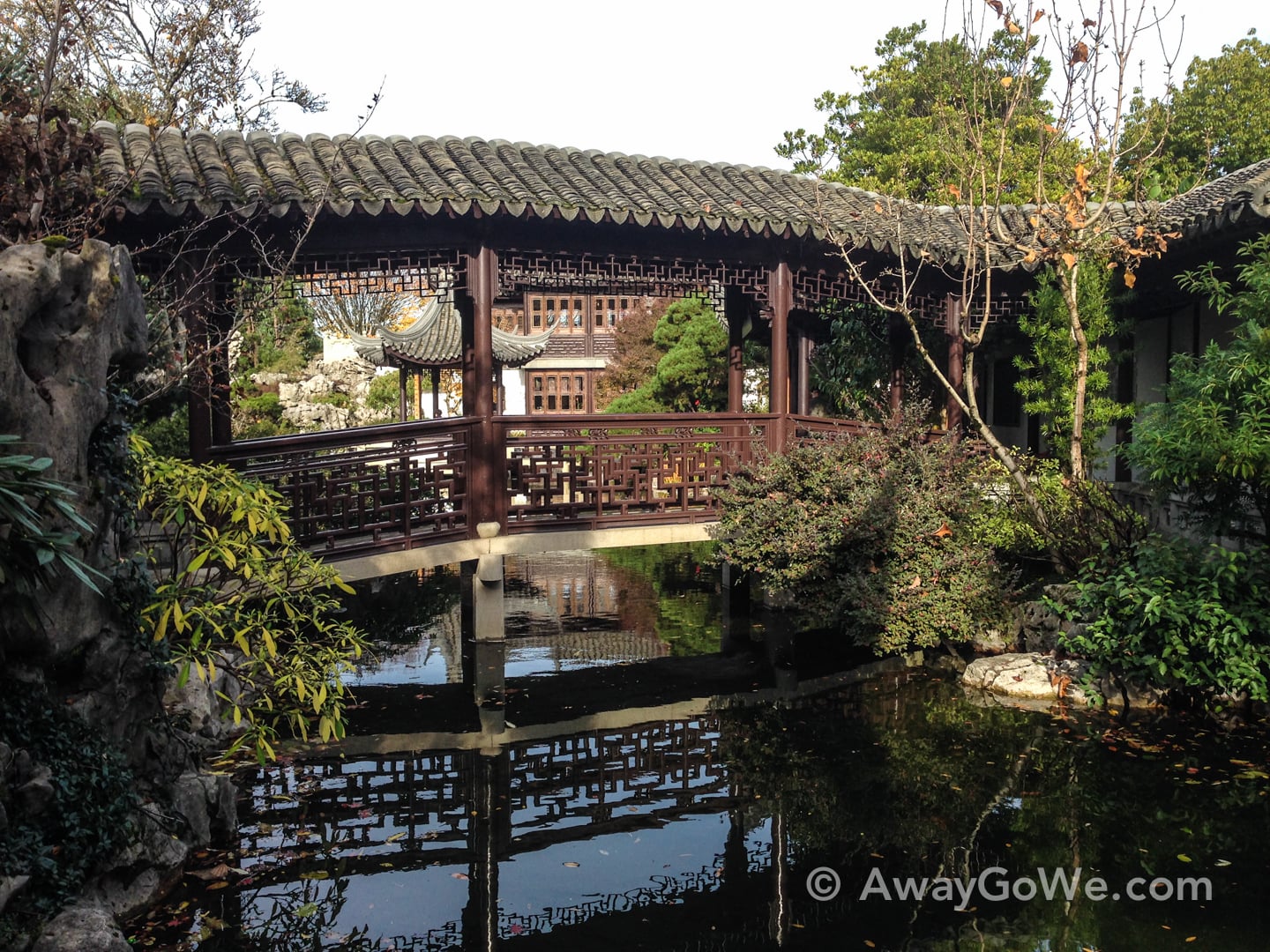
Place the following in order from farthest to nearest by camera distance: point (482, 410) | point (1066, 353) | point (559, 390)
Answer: point (559, 390) → point (1066, 353) → point (482, 410)

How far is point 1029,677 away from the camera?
7738 millimetres

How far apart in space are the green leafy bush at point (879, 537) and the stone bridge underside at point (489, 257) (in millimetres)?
831

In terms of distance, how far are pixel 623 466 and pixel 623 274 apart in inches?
65.3

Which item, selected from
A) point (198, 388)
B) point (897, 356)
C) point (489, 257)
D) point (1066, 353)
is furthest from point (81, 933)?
point (897, 356)

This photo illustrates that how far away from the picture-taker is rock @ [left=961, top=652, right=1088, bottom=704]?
755 cm

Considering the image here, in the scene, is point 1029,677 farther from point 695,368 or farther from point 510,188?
point 695,368

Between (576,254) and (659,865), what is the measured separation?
560 centimetres

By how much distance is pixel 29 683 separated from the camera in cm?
398

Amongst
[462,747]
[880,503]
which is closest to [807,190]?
[880,503]

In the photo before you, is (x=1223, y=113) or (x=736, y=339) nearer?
(x=736, y=339)

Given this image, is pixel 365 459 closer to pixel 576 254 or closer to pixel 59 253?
pixel 576 254

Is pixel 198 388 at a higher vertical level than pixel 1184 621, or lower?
higher

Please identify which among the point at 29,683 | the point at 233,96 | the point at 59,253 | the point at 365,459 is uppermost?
the point at 233,96

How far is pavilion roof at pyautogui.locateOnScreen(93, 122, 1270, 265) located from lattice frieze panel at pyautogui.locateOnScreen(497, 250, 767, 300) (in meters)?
0.54
